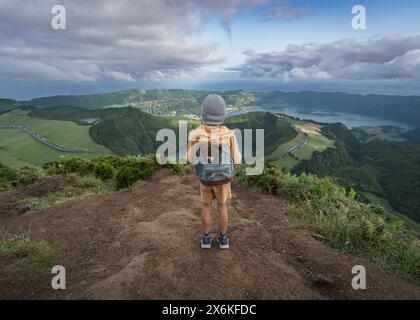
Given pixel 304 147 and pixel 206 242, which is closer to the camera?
pixel 206 242

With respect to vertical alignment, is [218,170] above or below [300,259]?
above

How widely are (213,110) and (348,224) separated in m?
3.96

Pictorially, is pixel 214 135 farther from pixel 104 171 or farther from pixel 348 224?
pixel 104 171

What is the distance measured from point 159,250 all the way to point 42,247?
2604 millimetres

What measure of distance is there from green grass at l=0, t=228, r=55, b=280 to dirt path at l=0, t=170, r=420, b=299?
0.22 metres

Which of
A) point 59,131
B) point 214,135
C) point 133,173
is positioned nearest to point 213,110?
point 214,135

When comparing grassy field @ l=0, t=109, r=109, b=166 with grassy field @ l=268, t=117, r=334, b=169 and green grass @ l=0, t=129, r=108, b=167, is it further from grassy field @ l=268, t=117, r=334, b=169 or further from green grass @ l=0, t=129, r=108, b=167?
grassy field @ l=268, t=117, r=334, b=169

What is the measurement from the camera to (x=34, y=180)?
10.5 m

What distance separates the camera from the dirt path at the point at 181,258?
407 centimetres

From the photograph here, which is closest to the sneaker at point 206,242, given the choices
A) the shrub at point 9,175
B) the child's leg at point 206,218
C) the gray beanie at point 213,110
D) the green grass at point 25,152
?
the child's leg at point 206,218

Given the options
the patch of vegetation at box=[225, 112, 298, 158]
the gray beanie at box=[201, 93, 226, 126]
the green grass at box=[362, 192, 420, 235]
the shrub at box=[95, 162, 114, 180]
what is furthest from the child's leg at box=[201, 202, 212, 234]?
the patch of vegetation at box=[225, 112, 298, 158]

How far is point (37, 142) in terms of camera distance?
110m

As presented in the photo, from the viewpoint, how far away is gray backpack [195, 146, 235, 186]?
15.6ft
